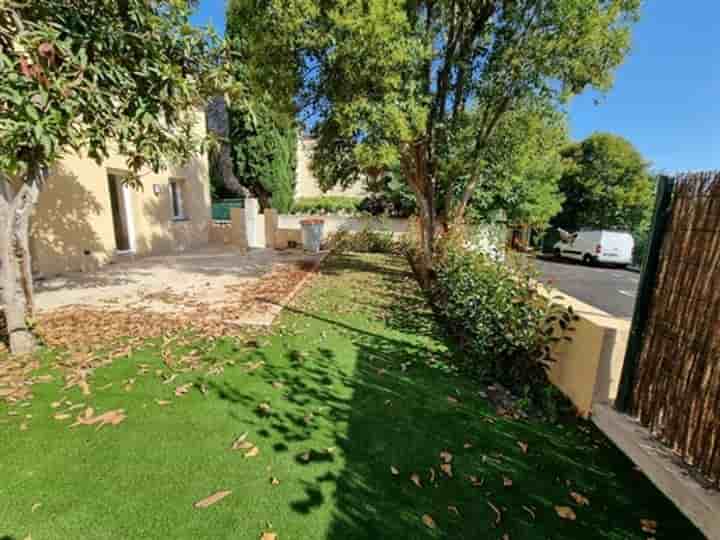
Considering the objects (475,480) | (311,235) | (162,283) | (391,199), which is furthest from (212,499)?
(391,199)

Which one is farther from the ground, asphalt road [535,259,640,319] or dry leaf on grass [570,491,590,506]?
dry leaf on grass [570,491,590,506]

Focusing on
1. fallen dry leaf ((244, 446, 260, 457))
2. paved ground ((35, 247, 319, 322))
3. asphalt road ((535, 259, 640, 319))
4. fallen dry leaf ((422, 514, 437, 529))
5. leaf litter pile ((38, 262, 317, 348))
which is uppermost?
paved ground ((35, 247, 319, 322))

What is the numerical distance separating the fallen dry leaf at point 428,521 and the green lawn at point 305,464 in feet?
0.09

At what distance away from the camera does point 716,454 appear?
6.86 ft

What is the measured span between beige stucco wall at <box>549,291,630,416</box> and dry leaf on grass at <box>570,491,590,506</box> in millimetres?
1029

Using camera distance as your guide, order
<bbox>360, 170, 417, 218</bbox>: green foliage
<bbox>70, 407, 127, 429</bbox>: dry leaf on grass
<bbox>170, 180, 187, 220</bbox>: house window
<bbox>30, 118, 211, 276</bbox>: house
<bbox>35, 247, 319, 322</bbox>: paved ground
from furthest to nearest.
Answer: <bbox>360, 170, 417, 218</bbox>: green foliage
<bbox>170, 180, 187, 220</bbox>: house window
<bbox>30, 118, 211, 276</bbox>: house
<bbox>35, 247, 319, 322</bbox>: paved ground
<bbox>70, 407, 127, 429</bbox>: dry leaf on grass

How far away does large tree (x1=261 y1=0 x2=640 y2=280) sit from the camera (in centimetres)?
596

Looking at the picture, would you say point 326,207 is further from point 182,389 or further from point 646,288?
point 646,288

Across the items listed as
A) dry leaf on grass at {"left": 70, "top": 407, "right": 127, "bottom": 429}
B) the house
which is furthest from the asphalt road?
the house

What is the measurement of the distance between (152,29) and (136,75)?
0.60 metres

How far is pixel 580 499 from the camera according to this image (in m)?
2.31

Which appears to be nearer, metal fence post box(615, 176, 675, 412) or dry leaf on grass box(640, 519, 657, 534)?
dry leaf on grass box(640, 519, 657, 534)

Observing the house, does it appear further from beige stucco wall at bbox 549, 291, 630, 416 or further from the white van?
the white van

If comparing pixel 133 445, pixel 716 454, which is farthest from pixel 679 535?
pixel 133 445
